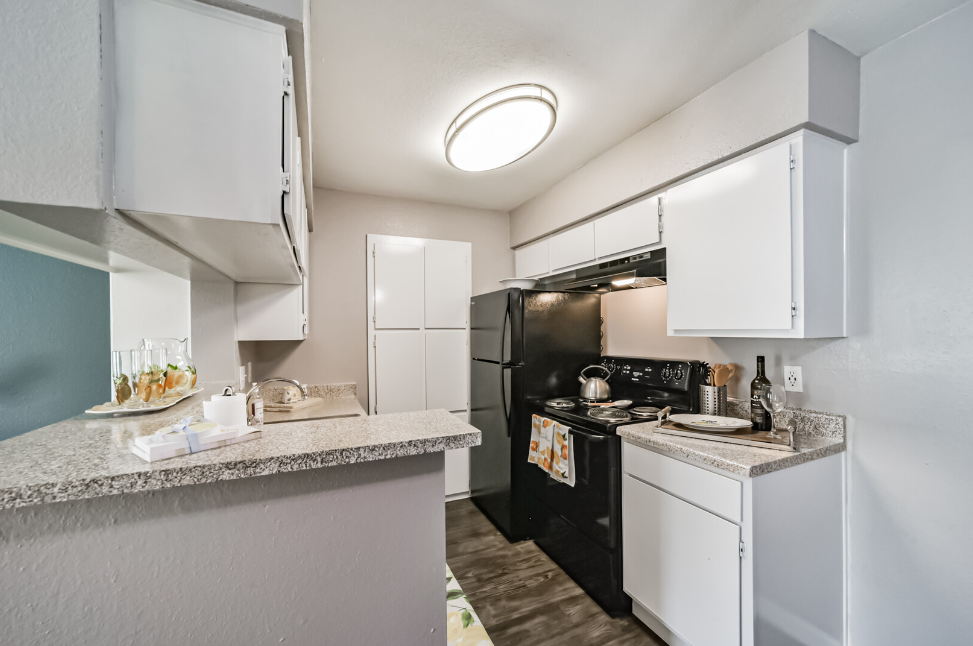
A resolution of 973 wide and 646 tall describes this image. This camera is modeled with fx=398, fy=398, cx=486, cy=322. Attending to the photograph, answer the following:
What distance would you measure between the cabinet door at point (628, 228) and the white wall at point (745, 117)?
8 cm

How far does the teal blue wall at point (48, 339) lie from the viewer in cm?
181

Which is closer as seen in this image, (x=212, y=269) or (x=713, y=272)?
(x=212, y=269)

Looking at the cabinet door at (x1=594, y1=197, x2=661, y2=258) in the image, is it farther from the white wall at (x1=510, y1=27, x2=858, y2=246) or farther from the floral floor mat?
the floral floor mat

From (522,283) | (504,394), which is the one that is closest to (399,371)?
(504,394)

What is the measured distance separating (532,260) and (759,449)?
7.18ft

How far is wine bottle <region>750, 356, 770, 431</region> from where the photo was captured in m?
1.83

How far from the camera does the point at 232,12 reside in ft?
2.92

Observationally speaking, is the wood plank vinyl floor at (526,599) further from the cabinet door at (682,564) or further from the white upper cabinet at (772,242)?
the white upper cabinet at (772,242)

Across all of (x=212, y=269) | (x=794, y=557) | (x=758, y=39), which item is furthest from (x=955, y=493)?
(x=212, y=269)

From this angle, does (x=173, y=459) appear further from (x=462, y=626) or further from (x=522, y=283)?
(x=522, y=283)

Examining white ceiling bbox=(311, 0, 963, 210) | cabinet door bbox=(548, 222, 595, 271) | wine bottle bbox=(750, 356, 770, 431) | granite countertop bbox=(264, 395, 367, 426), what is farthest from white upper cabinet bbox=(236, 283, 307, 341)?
wine bottle bbox=(750, 356, 770, 431)

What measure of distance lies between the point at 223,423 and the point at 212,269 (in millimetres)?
897

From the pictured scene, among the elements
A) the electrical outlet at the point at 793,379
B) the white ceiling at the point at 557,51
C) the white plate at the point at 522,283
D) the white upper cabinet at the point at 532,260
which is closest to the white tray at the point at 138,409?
the white ceiling at the point at 557,51

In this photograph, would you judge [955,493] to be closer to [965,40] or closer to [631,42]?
[965,40]
